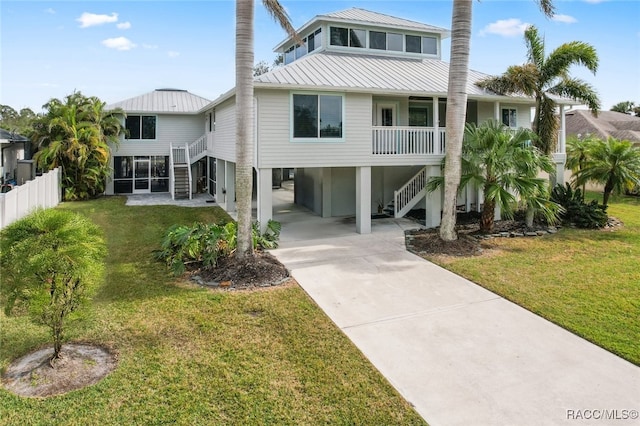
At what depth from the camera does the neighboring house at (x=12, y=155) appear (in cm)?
2060

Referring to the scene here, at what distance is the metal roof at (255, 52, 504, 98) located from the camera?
12.9 meters

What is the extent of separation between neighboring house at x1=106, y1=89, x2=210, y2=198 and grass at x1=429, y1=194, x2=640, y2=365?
17209mm

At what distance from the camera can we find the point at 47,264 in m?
4.88

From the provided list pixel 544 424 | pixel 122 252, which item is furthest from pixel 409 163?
pixel 544 424

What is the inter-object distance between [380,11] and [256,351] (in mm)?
17585

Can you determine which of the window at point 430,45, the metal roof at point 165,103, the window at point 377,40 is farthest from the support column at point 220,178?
the window at point 430,45

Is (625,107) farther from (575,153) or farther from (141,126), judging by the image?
(141,126)

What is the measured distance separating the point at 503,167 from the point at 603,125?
2886 centimetres

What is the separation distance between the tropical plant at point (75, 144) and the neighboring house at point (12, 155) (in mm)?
1588

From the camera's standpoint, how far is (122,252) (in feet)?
36.8

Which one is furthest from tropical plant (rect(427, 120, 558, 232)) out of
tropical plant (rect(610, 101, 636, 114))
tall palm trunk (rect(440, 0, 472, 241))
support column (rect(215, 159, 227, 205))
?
tropical plant (rect(610, 101, 636, 114))

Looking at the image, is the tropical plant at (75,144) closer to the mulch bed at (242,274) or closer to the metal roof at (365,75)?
the metal roof at (365,75)

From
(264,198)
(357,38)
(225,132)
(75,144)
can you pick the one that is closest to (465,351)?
(264,198)

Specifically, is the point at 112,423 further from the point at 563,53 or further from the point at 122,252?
the point at 563,53
